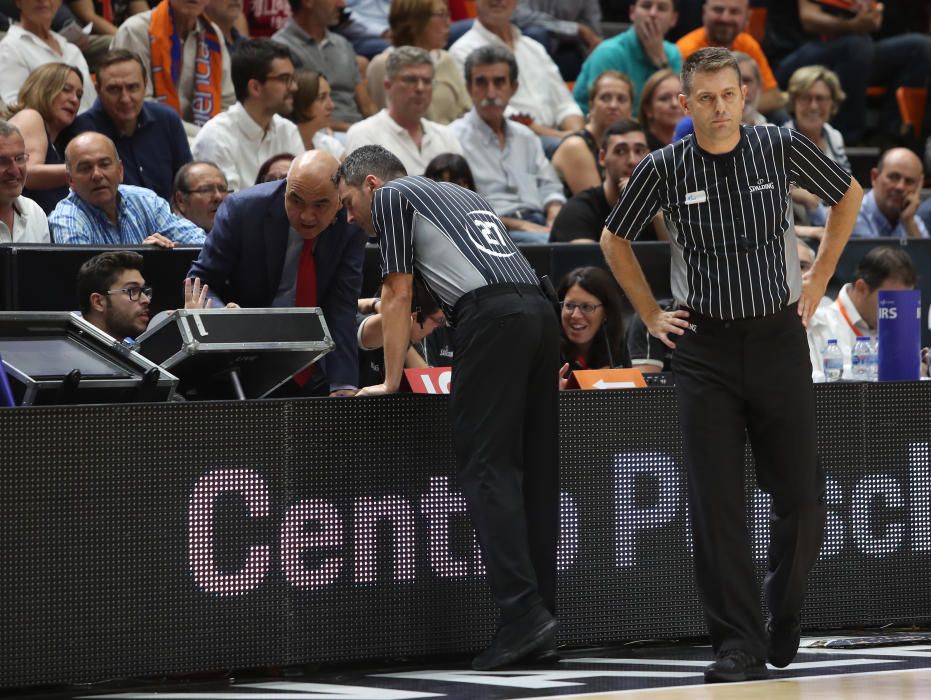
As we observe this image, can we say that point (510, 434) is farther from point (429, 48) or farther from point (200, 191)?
point (429, 48)

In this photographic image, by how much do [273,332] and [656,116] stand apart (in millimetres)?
5370

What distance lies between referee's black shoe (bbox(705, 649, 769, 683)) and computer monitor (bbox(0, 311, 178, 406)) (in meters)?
2.03

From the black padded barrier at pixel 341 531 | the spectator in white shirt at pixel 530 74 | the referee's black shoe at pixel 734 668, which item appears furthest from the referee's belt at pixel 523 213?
the referee's black shoe at pixel 734 668

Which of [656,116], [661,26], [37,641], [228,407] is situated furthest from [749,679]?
[661,26]

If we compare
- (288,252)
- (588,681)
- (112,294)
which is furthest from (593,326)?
(588,681)

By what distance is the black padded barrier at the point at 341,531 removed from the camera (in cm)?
500

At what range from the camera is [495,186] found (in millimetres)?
10336

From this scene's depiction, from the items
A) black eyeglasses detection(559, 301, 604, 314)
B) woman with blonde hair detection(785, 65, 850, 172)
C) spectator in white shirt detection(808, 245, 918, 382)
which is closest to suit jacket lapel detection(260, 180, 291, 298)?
black eyeglasses detection(559, 301, 604, 314)

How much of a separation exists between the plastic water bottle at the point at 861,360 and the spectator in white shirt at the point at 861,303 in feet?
0.92

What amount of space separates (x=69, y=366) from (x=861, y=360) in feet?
12.4

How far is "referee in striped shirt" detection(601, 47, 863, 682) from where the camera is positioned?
16.4ft

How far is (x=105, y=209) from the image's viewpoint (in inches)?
306

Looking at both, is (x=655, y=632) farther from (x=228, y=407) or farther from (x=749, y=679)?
(x=228, y=407)

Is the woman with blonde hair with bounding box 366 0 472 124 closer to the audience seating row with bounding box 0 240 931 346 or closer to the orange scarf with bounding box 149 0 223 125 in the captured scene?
the orange scarf with bounding box 149 0 223 125
